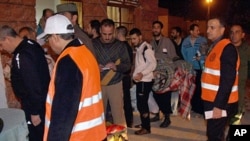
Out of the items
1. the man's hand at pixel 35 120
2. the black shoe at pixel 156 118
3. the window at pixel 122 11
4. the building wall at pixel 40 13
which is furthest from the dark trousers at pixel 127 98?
the window at pixel 122 11

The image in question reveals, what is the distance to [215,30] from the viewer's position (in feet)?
14.1

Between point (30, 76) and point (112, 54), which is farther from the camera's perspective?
point (112, 54)

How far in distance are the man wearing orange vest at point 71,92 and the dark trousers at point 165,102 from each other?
4002 millimetres

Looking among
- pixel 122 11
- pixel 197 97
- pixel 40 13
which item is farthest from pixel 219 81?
pixel 122 11

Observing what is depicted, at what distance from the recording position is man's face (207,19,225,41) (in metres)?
4.28

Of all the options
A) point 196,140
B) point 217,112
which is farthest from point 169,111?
point 217,112

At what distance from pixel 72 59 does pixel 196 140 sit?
12.7ft

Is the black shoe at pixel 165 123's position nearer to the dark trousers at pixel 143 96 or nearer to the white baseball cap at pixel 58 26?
the dark trousers at pixel 143 96

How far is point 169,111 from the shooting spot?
6859 millimetres

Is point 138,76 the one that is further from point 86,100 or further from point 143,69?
point 86,100

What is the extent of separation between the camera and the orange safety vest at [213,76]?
4.15m

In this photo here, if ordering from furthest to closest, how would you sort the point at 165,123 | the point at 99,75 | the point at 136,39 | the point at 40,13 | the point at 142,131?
the point at 40,13
the point at 165,123
the point at 142,131
the point at 136,39
the point at 99,75

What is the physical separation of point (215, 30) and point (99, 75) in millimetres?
1869

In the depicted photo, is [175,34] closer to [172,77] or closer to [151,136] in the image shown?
[172,77]
